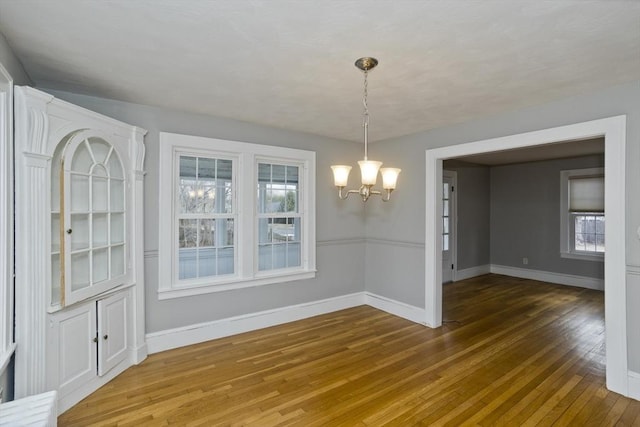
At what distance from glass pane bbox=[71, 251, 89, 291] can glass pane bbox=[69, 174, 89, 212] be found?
0.37 m

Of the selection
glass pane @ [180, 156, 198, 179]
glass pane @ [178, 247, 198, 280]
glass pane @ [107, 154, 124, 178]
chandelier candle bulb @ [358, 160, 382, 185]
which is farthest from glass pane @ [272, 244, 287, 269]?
chandelier candle bulb @ [358, 160, 382, 185]

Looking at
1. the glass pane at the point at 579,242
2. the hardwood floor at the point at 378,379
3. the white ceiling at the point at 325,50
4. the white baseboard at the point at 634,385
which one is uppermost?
the white ceiling at the point at 325,50

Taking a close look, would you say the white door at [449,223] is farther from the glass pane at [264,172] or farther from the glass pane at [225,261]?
the glass pane at [225,261]

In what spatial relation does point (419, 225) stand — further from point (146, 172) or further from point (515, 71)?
point (146, 172)

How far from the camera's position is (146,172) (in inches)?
127

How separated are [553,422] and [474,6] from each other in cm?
278

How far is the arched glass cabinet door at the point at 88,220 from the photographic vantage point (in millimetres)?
2355

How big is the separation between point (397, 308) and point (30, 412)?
3.84m

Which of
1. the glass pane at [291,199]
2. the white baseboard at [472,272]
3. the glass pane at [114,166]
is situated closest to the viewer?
the glass pane at [114,166]

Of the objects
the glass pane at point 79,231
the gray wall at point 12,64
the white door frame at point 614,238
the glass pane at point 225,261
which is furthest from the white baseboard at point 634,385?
the gray wall at point 12,64

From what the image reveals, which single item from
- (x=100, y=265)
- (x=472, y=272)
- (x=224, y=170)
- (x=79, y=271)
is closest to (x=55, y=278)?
(x=79, y=271)

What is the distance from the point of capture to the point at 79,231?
8.46 ft

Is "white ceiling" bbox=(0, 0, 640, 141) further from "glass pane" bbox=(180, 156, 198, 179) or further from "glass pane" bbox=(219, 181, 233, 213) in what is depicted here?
"glass pane" bbox=(219, 181, 233, 213)

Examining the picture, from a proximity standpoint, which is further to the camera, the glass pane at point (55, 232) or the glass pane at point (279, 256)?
the glass pane at point (279, 256)
